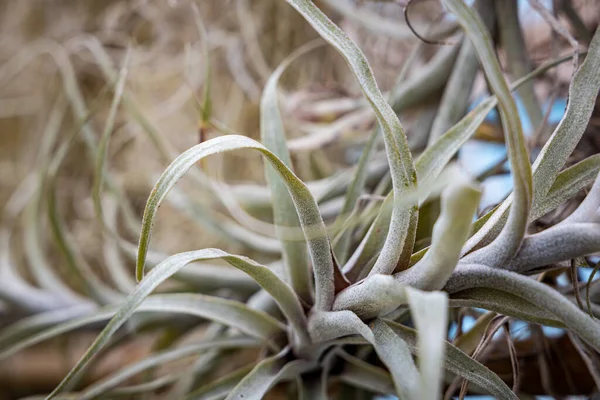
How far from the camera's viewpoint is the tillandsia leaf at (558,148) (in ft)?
0.62

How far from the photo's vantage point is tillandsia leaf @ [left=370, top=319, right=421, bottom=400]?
0.53ft

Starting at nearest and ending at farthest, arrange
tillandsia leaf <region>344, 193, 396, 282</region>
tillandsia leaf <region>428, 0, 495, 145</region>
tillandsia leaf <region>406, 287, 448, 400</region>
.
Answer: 1. tillandsia leaf <region>406, 287, 448, 400</region>
2. tillandsia leaf <region>344, 193, 396, 282</region>
3. tillandsia leaf <region>428, 0, 495, 145</region>

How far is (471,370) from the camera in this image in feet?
0.63

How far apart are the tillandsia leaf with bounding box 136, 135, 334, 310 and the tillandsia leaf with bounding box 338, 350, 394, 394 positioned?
0.08 meters

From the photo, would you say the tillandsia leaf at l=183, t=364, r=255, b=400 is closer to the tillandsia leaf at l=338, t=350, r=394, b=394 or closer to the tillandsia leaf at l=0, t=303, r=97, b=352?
the tillandsia leaf at l=338, t=350, r=394, b=394

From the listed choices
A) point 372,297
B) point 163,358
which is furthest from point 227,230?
point 372,297

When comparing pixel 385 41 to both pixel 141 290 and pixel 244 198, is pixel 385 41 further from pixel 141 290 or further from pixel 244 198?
pixel 141 290

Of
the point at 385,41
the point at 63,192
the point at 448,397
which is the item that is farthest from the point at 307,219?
the point at 63,192

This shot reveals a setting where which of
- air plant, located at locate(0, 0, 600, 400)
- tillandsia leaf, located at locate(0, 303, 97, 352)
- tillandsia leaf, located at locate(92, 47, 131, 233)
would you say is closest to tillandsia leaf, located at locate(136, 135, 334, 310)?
air plant, located at locate(0, 0, 600, 400)

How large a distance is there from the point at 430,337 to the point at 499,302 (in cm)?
7

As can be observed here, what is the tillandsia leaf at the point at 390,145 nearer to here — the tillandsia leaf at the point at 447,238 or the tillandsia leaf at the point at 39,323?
the tillandsia leaf at the point at 447,238

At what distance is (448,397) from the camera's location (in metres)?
0.28

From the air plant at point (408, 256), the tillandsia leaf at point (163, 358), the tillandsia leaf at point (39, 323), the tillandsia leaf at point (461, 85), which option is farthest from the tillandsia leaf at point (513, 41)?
the tillandsia leaf at point (39, 323)

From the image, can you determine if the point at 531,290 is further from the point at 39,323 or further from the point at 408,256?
the point at 39,323
